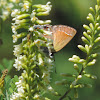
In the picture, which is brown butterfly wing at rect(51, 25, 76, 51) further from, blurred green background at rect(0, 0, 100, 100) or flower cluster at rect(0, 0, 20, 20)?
blurred green background at rect(0, 0, 100, 100)

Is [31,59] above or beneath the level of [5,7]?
beneath

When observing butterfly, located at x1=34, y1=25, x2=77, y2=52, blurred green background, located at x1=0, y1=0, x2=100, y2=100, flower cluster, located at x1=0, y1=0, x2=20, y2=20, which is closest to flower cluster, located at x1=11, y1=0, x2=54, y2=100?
butterfly, located at x1=34, y1=25, x2=77, y2=52

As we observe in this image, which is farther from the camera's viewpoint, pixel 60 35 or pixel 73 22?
pixel 73 22

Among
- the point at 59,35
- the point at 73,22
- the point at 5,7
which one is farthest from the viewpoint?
the point at 73,22

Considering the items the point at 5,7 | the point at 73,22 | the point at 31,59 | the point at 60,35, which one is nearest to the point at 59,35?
the point at 60,35

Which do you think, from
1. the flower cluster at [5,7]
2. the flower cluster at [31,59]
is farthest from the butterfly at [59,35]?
the flower cluster at [5,7]

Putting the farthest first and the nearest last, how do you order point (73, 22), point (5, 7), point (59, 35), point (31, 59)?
point (73, 22)
point (5, 7)
point (59, 35)
point (31, 59)

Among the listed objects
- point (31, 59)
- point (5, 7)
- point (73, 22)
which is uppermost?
point (5, 7)

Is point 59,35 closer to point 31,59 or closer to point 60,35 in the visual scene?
→ point 60,35

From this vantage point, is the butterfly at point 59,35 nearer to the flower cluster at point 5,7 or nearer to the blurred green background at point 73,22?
the flower cluster at point 5,7

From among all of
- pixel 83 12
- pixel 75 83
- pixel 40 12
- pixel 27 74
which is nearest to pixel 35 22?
pixel 40 12

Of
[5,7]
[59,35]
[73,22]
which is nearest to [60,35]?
[59,35]
